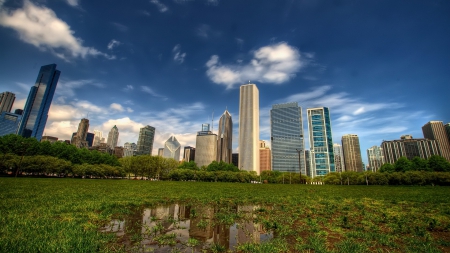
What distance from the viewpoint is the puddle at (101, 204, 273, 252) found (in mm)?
6571

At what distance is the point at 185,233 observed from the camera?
823 cm

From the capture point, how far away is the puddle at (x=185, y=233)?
6571 mm

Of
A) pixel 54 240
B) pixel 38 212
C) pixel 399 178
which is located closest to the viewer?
pixel 54 240

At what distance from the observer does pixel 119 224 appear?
898 cm

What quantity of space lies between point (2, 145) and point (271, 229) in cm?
10075

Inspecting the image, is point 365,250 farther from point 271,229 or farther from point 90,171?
point 90,171

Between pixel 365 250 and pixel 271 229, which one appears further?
pixel 271 229

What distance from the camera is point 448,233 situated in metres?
8.98

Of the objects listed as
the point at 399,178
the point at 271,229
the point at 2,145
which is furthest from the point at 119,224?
the point at 399,178

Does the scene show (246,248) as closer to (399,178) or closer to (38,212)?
(38,212)

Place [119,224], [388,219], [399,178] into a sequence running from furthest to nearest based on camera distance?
[399,178] < [388,219] < [119,224]

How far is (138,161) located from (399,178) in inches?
4835

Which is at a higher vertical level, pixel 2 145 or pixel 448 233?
pixel 2 145

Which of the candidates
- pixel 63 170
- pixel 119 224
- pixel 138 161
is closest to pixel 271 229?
pixel 119 224
